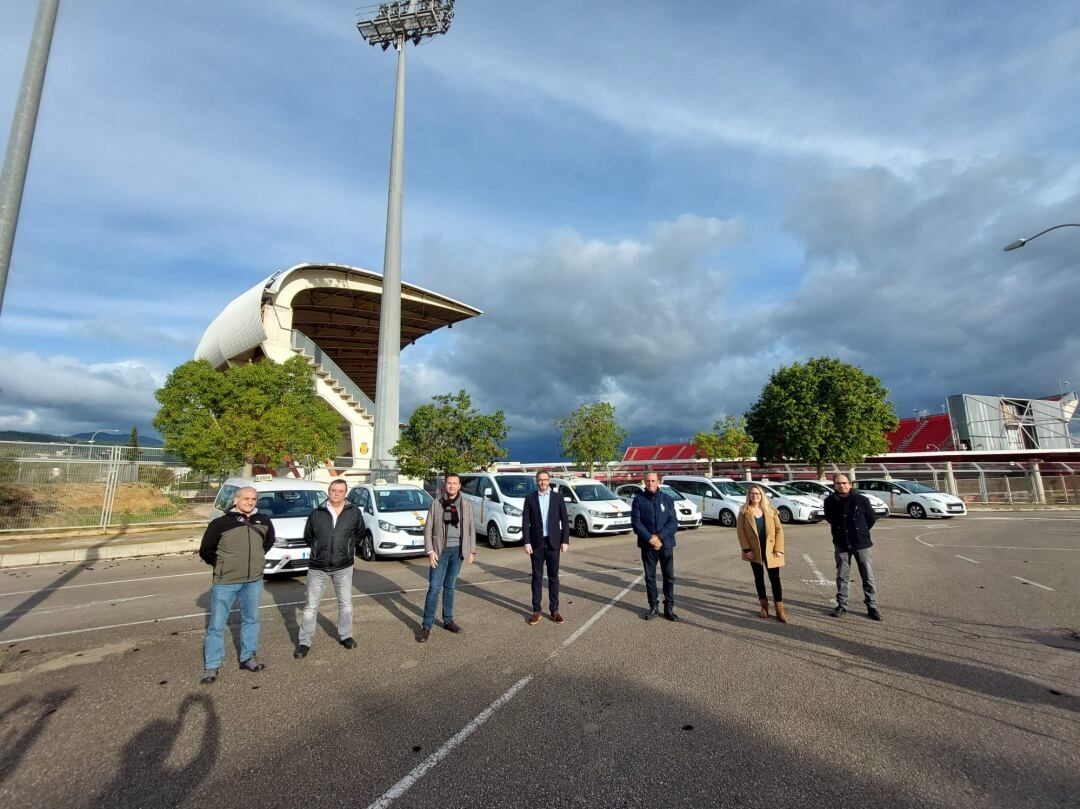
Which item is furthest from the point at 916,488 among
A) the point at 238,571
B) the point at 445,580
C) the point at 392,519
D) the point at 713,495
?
the point at 238,571

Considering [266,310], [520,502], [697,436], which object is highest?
[266,310]

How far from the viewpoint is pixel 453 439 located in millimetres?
22328

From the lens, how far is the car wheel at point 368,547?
38.5ft

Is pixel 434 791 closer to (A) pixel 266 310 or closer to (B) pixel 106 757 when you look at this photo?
(B) pixel 106 757

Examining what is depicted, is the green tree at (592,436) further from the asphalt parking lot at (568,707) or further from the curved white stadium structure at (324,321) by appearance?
the asphalt parking lot at (568,707)

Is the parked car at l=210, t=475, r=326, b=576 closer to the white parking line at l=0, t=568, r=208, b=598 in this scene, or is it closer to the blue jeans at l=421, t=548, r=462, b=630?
the white parking line at l=0, t=568, r=208, b=598

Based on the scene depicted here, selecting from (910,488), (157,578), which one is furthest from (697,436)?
(157,578)

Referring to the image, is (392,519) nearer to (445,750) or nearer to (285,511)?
(285,511)

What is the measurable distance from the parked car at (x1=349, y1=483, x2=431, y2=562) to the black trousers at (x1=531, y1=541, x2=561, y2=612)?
470 cm

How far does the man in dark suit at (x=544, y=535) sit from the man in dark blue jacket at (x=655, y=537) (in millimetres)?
946

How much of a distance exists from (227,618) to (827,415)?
30.9 metres

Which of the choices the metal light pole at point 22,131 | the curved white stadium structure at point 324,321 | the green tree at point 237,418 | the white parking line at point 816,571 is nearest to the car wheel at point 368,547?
the metal light pole at point 22,131

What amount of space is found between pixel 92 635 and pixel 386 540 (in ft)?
17.7

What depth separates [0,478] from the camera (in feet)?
45.5
